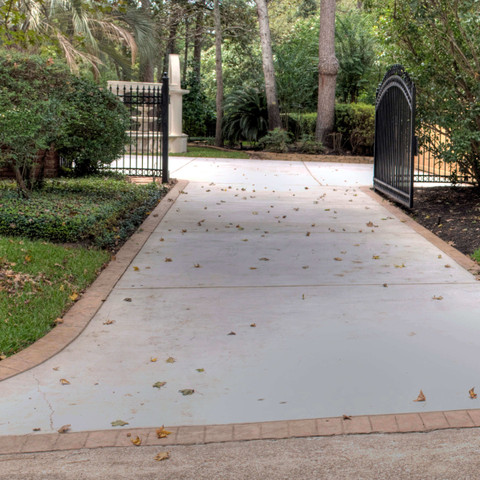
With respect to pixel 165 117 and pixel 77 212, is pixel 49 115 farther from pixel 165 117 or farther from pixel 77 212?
pixel 165 117

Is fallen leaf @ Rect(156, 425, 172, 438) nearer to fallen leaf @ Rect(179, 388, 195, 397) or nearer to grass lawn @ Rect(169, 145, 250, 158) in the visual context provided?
fallen leaf @ Rect(179, 388, 195, 397)

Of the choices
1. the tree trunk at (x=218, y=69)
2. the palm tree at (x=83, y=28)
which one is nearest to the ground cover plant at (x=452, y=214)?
the palm tree at (x=83, y=28)

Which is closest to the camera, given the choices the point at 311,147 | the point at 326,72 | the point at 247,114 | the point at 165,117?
the point at 165,117

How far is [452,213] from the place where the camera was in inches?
405

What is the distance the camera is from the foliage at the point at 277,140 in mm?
21672

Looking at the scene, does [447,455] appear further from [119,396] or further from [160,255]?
[160,255]

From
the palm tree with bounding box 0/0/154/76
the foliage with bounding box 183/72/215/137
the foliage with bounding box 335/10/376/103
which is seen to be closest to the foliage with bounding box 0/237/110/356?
the palm tree with bounding box 0/0/154/76

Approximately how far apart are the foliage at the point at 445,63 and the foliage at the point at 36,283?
234 inches

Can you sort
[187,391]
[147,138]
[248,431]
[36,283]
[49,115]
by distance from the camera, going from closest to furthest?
[248,431]
[187,391]
[36,283]
[49,115]
[147,138]

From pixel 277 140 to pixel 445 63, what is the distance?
431 inches

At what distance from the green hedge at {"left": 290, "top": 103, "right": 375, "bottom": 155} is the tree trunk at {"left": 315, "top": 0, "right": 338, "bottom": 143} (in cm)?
46

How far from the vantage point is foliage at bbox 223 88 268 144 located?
23.7m

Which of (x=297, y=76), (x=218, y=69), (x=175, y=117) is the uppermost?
(x=218, y=69)

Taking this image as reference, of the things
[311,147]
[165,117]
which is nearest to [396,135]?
[165,117]
